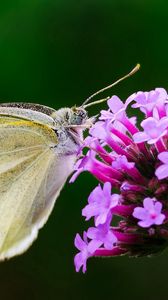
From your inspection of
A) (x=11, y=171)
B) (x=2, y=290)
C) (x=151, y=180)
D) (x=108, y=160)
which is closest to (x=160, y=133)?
(x=151, y=180)

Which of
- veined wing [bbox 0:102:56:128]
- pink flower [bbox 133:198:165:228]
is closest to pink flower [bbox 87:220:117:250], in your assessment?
pink flower [bbox 133:198:165:228]

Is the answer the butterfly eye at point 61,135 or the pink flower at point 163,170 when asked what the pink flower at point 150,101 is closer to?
the pink flower at point 163,170

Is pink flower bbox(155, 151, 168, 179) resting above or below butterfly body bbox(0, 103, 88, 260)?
below

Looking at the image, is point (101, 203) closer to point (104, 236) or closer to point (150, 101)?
point (104, 236)

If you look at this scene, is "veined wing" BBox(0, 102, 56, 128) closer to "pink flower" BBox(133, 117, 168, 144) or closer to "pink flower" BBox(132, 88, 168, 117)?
"pink flower" BBox(132, 88, 168, 117)

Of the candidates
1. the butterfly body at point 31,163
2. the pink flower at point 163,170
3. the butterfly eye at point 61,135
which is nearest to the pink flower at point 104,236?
the pink flower at point 163,170
